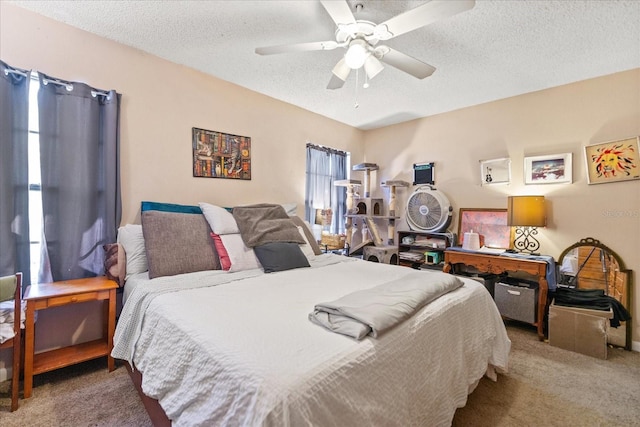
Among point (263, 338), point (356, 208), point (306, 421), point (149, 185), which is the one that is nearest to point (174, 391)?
point (263, 338)

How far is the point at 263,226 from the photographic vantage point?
7.63 feet

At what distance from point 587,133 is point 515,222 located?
3.38 feet

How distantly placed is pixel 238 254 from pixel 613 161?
3.29 metres

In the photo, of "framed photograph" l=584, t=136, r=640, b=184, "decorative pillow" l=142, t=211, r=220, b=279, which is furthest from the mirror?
"decorative pillow" l=142, t=211, r=220, b=279

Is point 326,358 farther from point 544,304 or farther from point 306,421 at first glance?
point 544,304

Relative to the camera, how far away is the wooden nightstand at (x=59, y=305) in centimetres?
164

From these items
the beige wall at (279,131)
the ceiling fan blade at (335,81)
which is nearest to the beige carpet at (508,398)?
the beige wall at (279,131)

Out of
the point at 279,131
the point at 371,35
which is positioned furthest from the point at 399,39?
the point at 279,131

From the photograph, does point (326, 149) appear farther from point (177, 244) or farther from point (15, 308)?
point (15, 308)

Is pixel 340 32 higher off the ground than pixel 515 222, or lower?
higher

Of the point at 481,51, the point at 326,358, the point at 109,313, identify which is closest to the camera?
the point at 326,358

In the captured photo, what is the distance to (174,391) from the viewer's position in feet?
3.57

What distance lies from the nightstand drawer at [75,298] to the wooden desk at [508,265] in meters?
3.03

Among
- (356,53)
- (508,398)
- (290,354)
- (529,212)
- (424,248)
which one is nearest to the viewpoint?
(290,354)
